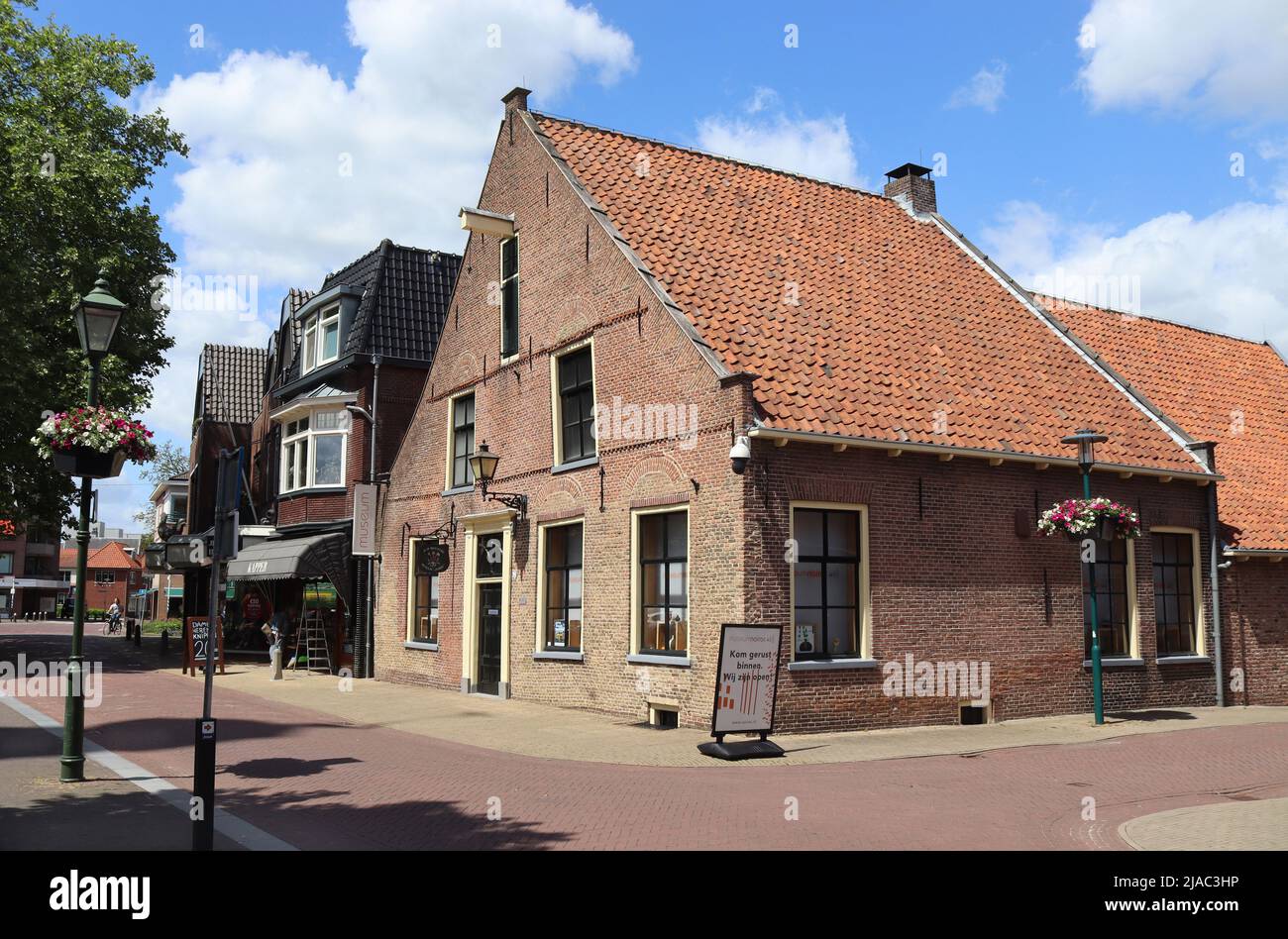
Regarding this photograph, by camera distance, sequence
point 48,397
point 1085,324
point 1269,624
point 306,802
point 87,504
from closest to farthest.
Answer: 1. point 306,802
2. point 87,504
3. point 1269,624
4. point 1085,324
5. point 48,397

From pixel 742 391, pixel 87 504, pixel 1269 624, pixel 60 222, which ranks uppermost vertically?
pixel 60 222

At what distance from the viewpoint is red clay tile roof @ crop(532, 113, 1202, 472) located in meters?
15.2

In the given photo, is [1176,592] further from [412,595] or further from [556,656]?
[412,595]

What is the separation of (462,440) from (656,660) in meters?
A: 8.30

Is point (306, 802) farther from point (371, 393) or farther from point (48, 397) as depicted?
point (48, 397)

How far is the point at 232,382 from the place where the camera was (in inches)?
1585

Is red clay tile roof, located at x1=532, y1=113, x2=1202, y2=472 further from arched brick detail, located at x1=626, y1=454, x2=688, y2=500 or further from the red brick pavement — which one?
the red brick pavement

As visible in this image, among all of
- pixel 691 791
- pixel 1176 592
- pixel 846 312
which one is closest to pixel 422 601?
pixel 846 312

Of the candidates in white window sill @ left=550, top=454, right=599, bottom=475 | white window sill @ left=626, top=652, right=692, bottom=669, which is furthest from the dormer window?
white window sill @ left=626, top=652, right=692, bottom=669

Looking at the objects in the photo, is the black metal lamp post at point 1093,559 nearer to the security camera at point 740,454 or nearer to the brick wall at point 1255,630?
the brick wall at point 1255,630

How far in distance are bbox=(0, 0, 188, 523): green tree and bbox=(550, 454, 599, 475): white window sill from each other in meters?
13.5

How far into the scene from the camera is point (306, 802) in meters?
9.42

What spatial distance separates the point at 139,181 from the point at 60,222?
2.72 m
